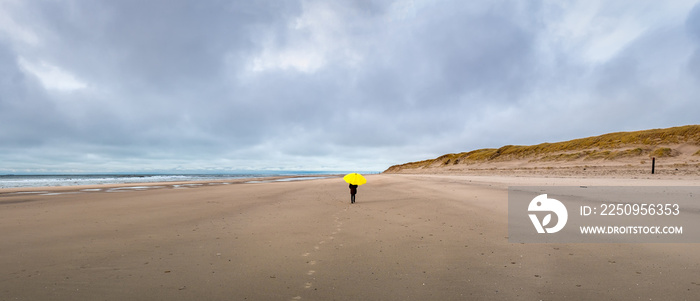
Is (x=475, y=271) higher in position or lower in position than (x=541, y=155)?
lower

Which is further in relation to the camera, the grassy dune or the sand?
the grassy dune

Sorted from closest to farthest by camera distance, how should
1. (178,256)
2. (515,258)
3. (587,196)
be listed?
(515,258) < (178,256) < (587,196)

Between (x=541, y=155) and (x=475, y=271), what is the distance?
189 feet

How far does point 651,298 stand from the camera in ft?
13.1

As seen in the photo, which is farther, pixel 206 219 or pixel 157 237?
pixel 206 219

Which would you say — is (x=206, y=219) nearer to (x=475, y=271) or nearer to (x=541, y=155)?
(x=475, y=271)

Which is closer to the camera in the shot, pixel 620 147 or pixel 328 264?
pixel 328 264

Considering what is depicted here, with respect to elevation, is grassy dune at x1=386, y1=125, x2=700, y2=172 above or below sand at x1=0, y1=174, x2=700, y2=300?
above

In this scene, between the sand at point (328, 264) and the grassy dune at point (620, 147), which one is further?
the grassy dune at point (620, 147)

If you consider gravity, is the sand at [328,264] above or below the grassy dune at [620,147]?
below

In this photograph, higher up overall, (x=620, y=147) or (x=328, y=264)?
(x=620, y=147)

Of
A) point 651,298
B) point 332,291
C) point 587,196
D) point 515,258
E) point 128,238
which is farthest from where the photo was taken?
point 587,196

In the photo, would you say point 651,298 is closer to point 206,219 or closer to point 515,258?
point 515,258

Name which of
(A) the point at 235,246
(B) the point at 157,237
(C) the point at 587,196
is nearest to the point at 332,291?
(A) the point at 235,246
